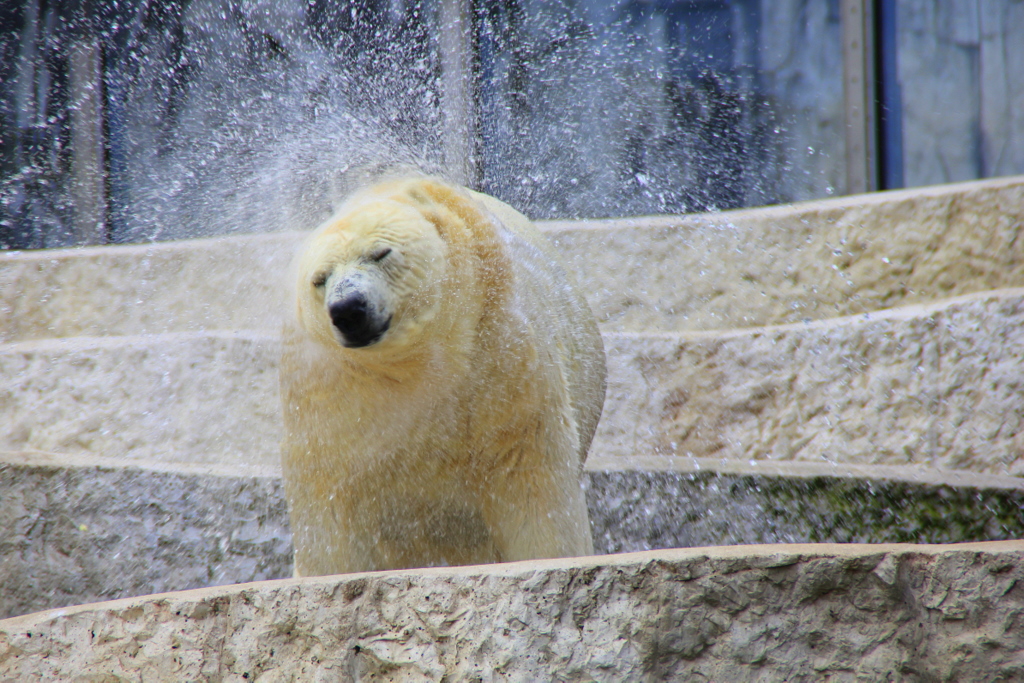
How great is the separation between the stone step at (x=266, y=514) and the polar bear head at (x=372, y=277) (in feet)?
4.45

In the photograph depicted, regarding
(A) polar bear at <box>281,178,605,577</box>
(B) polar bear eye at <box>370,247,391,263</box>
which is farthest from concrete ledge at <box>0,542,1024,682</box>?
(B) polar bear eye at <box>370,247,391,263</box>

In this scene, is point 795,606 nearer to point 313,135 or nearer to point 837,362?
point 837,362

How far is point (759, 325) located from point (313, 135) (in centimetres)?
332

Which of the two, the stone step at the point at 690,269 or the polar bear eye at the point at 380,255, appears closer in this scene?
the polar bear eye at the point at 380,255

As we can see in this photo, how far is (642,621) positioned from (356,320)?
2.90ft

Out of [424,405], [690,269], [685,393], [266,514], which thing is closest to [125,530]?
[266,514]

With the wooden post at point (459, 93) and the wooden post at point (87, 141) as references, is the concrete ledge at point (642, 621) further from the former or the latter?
the wooden post at point (87, 141)

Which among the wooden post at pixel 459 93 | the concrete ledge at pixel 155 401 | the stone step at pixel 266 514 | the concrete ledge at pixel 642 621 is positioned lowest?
the stone step at pixel 266 514

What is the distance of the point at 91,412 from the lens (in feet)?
12.6

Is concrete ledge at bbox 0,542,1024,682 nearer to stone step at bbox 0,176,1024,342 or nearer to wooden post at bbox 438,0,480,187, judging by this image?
stone step at bbox 0,176,1024,342

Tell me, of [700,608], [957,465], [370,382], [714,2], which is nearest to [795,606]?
[700,608]

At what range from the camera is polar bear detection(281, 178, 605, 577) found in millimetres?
2010

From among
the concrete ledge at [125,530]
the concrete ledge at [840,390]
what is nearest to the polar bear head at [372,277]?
the concrete ledge at [125,530]

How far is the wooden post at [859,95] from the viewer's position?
473cm
